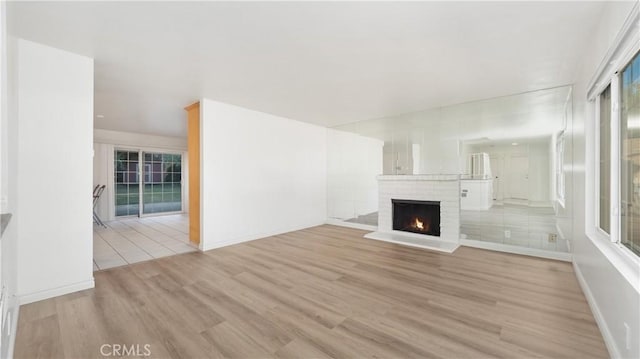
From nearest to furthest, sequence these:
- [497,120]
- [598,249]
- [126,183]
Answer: [598,249]
[497,120]
[126,183]

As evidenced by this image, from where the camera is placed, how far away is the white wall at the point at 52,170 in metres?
2.32

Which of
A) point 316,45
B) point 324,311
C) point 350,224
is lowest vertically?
point 324,311

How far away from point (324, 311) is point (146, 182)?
26.0 feet

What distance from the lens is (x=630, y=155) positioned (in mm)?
1680

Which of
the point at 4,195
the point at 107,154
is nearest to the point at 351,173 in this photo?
the point at 4,195

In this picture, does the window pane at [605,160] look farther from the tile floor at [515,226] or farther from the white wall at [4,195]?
the white wall at [4,195]

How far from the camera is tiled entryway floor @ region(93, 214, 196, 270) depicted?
147 inches

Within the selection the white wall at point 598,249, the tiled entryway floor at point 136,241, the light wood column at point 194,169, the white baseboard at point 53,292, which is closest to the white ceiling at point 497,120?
the white wall at point 598,249

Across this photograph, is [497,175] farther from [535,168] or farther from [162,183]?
[162,183]

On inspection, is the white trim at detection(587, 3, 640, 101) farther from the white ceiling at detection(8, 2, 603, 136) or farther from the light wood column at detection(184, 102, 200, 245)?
the light wood column at detection(184, 102, 200, 245)

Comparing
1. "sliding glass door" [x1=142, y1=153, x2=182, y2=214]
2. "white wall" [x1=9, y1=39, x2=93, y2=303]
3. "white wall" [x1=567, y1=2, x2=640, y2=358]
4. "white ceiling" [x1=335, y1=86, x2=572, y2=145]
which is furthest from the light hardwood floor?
"sliding glass door" [x1=142, y1=153, x2=182, y2=214]

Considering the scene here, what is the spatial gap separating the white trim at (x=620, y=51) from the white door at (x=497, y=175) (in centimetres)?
200

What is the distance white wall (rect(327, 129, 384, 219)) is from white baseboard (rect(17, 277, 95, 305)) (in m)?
4.59

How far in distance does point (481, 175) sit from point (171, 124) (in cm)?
669
